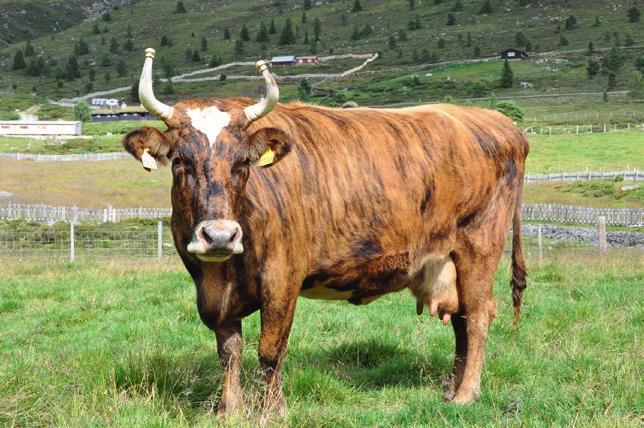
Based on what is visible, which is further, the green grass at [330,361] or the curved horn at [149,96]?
the green grass at [330,361]

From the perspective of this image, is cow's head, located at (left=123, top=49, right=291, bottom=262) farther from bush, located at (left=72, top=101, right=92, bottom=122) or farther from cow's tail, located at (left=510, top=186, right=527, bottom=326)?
bush, located at (left=72, top=101, right=92, bottom=122)

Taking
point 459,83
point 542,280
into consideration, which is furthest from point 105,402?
point 459,83

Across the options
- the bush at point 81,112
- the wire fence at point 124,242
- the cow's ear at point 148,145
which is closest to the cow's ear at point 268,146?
the cow's ear at point 148,145

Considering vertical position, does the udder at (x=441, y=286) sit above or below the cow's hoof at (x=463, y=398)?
above


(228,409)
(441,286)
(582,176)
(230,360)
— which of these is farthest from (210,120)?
(582,176)

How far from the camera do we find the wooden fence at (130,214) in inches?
1624

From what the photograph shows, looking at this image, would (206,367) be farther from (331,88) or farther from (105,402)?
(331,88)

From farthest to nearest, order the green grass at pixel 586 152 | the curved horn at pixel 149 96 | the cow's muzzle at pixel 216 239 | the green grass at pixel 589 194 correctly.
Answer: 1. the green grass at pixel 586 152
2. the green grass at pixel 589 194
3. the curved horn at pixel 149 96
4. the cow's muzzle at pixel 216 239

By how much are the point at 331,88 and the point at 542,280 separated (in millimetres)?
167449

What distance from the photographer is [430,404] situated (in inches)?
233

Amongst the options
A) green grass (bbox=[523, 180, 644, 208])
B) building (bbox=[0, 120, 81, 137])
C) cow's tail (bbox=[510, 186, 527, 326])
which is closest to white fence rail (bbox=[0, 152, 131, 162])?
building (bbox=[0, 120, 81, 137])

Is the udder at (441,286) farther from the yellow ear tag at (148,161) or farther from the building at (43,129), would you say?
the building at (43,129)

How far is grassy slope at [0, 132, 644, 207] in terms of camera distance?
50250 mm

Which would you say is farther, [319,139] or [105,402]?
[319,139]
